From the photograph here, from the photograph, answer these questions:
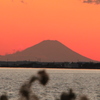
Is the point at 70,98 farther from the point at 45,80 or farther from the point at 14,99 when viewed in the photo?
the point at 14,99

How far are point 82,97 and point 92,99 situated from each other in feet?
204

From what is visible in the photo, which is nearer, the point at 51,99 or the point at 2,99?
the point at 2,99

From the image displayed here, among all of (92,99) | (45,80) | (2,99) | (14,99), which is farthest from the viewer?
(92,99)

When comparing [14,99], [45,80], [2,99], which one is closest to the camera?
[45,80]

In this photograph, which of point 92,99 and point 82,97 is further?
point 92,99

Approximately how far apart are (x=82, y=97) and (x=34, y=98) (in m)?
0.51

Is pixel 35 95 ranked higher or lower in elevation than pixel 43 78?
lower

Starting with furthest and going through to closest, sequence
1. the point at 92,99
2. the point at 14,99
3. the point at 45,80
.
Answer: the point at 92,99
the point at 14,99
the point at 45,80

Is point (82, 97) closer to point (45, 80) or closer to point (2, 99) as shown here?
point (45, 80)

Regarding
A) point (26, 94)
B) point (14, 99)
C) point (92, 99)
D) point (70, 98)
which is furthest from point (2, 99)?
point (92, 99)

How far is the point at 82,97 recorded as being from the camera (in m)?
4.94

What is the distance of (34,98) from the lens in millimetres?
4949

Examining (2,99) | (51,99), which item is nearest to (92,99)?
(51,99)

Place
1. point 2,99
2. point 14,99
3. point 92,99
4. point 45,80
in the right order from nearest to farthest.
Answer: point 45,80 → point 2,99 → point 14,99 → point 92,99
